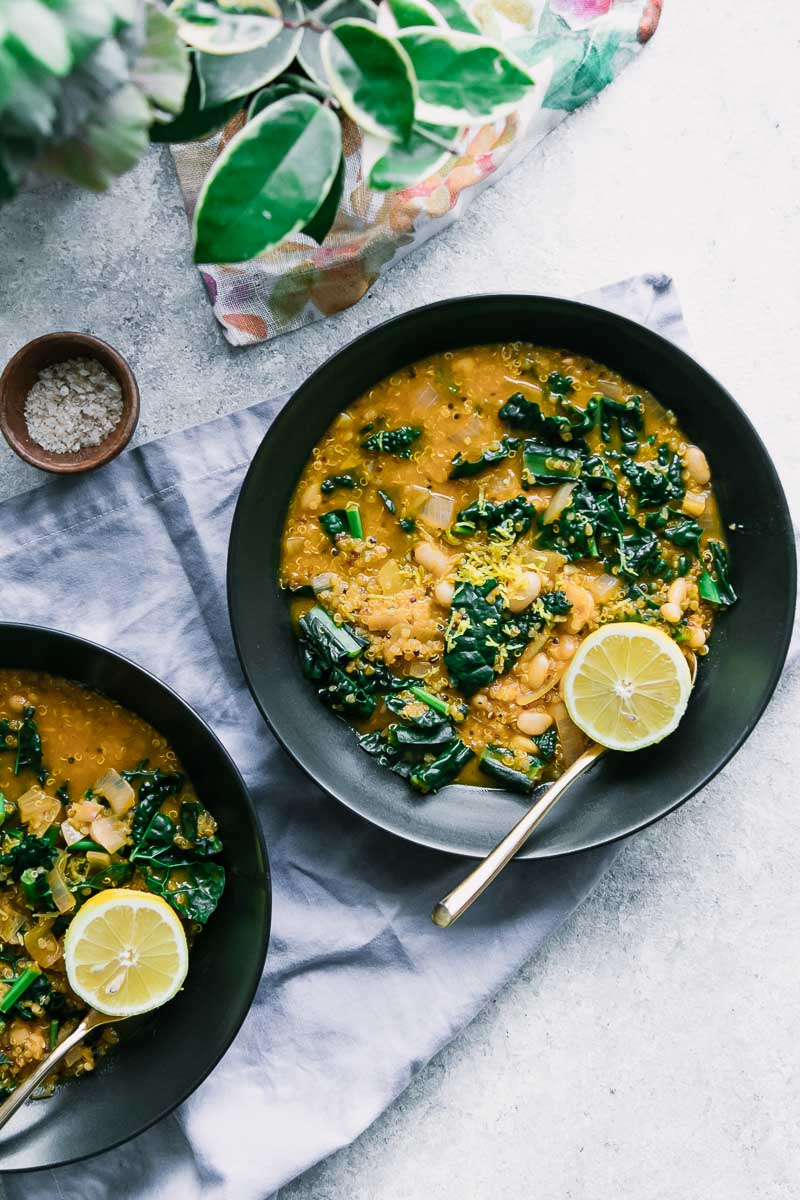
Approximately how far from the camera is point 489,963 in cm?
347

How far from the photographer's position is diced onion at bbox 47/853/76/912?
326 cm

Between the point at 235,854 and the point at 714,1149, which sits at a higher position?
the point at 235,854

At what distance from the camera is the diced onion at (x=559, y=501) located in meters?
3.35

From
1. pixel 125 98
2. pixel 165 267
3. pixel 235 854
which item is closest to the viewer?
pixel 125 98

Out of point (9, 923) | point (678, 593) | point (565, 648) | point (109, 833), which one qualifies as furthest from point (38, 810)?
point (678, 593)

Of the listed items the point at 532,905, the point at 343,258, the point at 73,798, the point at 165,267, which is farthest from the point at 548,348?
the point at 73,798

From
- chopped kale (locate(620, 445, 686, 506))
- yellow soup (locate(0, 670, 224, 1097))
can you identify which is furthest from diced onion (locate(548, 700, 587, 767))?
yellow soup (locate(0, 670, 224, 1097))

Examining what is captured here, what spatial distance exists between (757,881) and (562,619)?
3.69 feet

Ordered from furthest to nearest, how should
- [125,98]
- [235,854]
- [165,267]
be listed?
1. [165,267]
2. [235,854]
3. [125,98]

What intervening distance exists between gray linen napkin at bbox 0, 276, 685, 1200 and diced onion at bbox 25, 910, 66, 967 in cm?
62

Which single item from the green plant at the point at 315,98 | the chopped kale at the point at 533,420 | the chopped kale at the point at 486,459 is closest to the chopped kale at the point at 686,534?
the chopped kale at the point at 533,420

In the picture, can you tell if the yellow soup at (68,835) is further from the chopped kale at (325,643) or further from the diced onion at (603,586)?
the diced onion at (603,586)

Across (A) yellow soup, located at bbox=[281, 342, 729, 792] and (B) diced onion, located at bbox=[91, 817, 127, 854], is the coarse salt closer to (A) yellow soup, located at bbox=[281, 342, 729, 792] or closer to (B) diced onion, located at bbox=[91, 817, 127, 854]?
(A) yellow soup, located at bbox=[281, 342, 729, 792]

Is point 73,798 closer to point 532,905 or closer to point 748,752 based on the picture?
point 532,905
